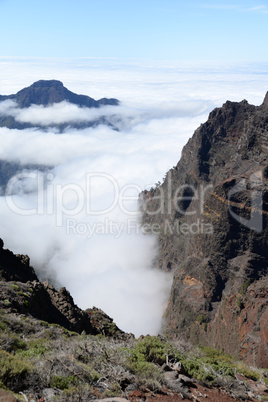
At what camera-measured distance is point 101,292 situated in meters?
156

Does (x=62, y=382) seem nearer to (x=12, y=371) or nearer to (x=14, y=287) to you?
(x=12, y=371)

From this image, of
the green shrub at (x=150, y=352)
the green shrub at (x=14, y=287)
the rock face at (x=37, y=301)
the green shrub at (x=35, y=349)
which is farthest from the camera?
the green shrub at (x=14, y=287)

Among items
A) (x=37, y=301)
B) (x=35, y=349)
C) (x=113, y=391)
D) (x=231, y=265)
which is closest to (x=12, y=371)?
(x=113, y=391)

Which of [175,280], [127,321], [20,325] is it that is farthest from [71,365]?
[127,321]

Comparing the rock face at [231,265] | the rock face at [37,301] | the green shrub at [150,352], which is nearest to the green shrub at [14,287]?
the rock face at [37,301]

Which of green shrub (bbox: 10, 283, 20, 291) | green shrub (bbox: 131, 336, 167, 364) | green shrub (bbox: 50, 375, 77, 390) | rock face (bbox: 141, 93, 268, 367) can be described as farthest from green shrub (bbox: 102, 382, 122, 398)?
rock face (bbox: 141, 93, 268, 367)

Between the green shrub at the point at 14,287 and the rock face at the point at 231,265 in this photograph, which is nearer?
the green shrub at the point at 14,287

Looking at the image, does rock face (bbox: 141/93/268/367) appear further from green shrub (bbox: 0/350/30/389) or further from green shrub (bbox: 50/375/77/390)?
green shrub (bbox: 0/350/30/389)

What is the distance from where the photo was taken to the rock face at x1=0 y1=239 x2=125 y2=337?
26.7 meters

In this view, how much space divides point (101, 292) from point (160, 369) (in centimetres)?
14619

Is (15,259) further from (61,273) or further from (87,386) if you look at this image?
(61,273)

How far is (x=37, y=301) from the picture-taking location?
29.5 m

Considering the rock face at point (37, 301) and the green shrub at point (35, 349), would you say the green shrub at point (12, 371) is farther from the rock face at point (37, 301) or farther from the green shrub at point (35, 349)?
the rock face at point (37, 301)

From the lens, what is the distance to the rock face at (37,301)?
26.7 metres
